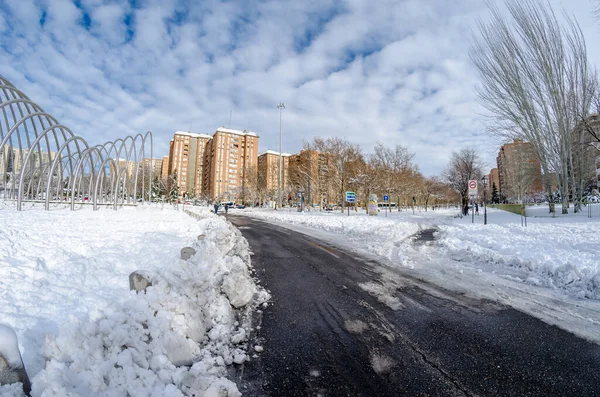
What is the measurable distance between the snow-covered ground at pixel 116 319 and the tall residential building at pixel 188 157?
12792 centimetres

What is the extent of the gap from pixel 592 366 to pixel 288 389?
10.3ft

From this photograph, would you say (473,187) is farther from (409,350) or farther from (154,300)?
(154,300)

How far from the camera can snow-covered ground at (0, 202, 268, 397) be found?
2172mm

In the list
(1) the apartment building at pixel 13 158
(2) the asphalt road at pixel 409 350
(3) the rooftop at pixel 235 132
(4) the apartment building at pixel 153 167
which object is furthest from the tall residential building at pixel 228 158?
(2) the asphalt road at pixel 409 350

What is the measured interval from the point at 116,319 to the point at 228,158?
115195 millimetres

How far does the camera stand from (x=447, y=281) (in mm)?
5805

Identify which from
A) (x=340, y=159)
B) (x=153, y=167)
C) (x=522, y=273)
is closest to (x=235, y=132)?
(x=153, y=167)

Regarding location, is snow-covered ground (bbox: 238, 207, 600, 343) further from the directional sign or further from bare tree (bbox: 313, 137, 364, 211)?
bare tree (bbox: 313, 137, 364, 211)

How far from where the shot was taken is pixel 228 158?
370 ft

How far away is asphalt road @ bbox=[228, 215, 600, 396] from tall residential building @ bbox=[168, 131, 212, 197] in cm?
12970

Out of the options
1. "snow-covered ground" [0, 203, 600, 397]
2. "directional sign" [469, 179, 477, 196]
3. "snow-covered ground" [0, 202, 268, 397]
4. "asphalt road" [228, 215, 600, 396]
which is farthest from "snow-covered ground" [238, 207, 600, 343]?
"directional sign" [469, 179, 477, 196]

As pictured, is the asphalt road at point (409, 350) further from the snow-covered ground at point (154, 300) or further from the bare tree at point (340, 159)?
the bare tree at point (340, 159)

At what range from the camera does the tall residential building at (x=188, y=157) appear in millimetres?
125625

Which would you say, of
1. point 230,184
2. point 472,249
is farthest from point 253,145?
point 472,249
